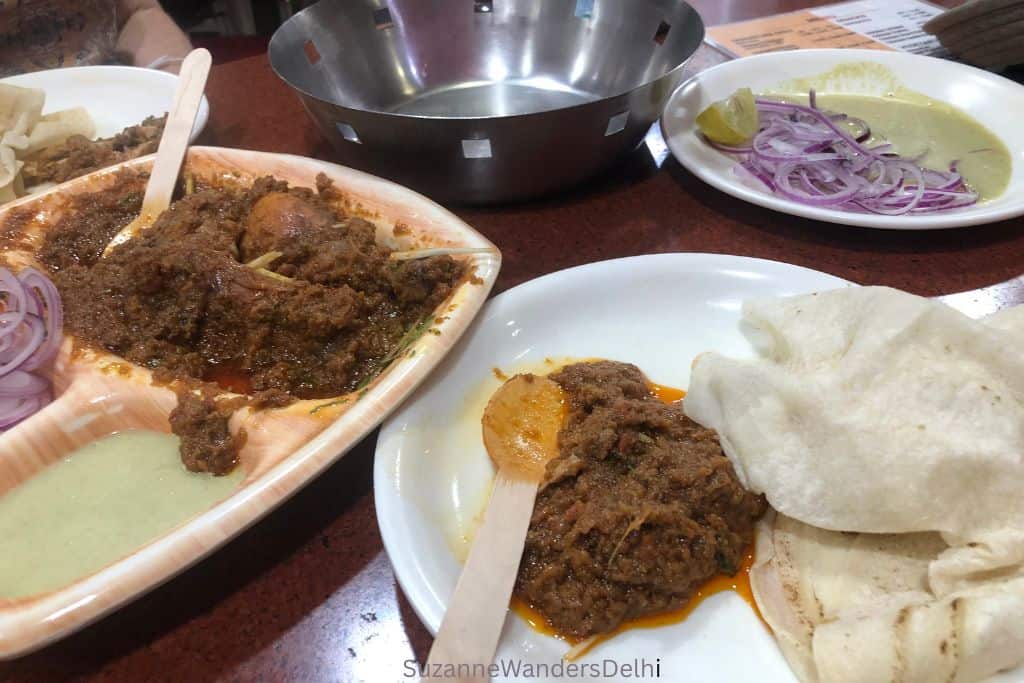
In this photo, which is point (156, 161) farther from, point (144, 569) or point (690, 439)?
point (690, 439)

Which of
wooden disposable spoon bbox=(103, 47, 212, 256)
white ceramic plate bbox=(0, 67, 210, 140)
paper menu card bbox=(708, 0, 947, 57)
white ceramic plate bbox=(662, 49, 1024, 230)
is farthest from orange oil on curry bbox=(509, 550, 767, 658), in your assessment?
paper menu card bbox=(708, 0, 947, 57)

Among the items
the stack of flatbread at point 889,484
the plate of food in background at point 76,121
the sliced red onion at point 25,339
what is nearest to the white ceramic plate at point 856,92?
the stack of flatbread at point 889,484

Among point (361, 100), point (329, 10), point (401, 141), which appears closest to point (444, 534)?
point (401, 141)

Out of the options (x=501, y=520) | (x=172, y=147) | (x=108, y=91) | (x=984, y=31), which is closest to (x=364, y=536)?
(x=501, y=520)

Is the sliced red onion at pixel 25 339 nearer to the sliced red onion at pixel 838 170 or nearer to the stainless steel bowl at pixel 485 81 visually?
the stainless steel bowl at pixel 485 81

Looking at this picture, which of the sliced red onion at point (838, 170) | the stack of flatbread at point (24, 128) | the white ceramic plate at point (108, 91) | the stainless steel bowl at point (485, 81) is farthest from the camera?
the white ceramic plate at point (108, 91)

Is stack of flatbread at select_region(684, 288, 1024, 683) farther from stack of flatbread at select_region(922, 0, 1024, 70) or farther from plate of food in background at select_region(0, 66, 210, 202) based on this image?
stack of flatbread at select_region(922, 0, 1024, 70)
